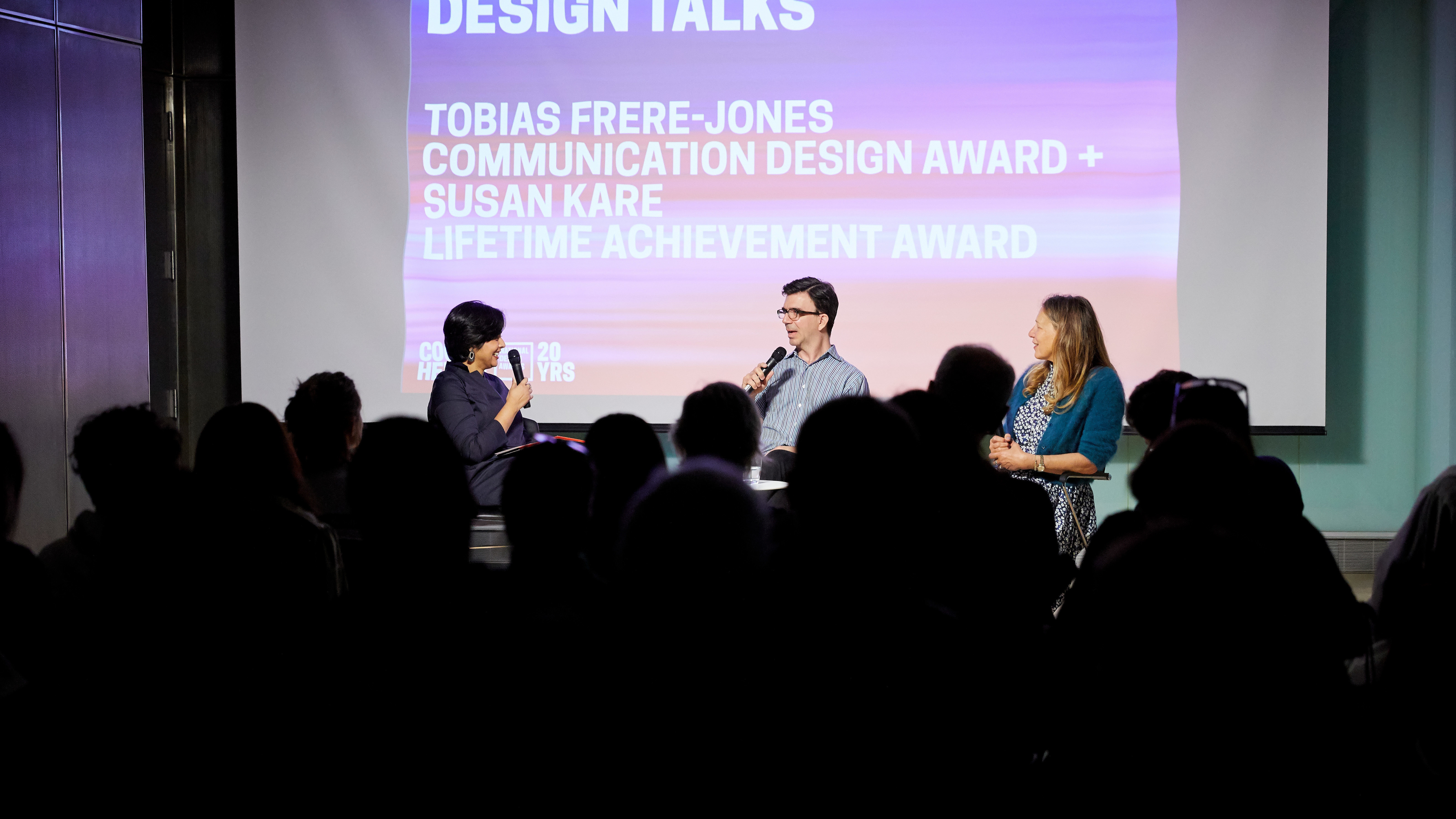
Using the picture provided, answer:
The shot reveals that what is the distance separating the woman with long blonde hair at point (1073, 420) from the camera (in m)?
3.30

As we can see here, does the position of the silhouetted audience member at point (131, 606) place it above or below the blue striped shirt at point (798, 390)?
below

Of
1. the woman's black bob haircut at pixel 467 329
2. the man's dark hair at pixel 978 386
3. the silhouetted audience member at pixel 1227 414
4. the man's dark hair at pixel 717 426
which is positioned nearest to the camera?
the silhouetted audience member at pixel 1227 414

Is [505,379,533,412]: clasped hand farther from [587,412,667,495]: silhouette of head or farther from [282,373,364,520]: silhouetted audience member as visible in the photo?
[587,412,667,495]: silhouette of head

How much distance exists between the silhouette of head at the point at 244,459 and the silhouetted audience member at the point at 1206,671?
134 cm

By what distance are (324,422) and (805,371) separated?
1.83 m

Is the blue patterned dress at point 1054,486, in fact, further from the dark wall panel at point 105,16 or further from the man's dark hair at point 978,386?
the dark wall panel at point 105,16

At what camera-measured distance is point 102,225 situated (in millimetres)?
4383

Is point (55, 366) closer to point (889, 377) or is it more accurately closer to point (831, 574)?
point (889, 377)

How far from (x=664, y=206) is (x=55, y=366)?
2487mm

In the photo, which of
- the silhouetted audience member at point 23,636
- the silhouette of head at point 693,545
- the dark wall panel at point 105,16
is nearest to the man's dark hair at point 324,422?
the silhouetted audience member at point 23,636

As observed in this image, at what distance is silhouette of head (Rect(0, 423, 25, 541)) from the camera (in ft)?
5.40

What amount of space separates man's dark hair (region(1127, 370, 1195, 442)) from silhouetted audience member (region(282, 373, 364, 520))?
5.99ft

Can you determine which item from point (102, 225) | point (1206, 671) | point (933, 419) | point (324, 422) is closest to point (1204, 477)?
point (1206, 671)

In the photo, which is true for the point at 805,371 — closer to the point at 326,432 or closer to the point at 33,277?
the point at 326,432
